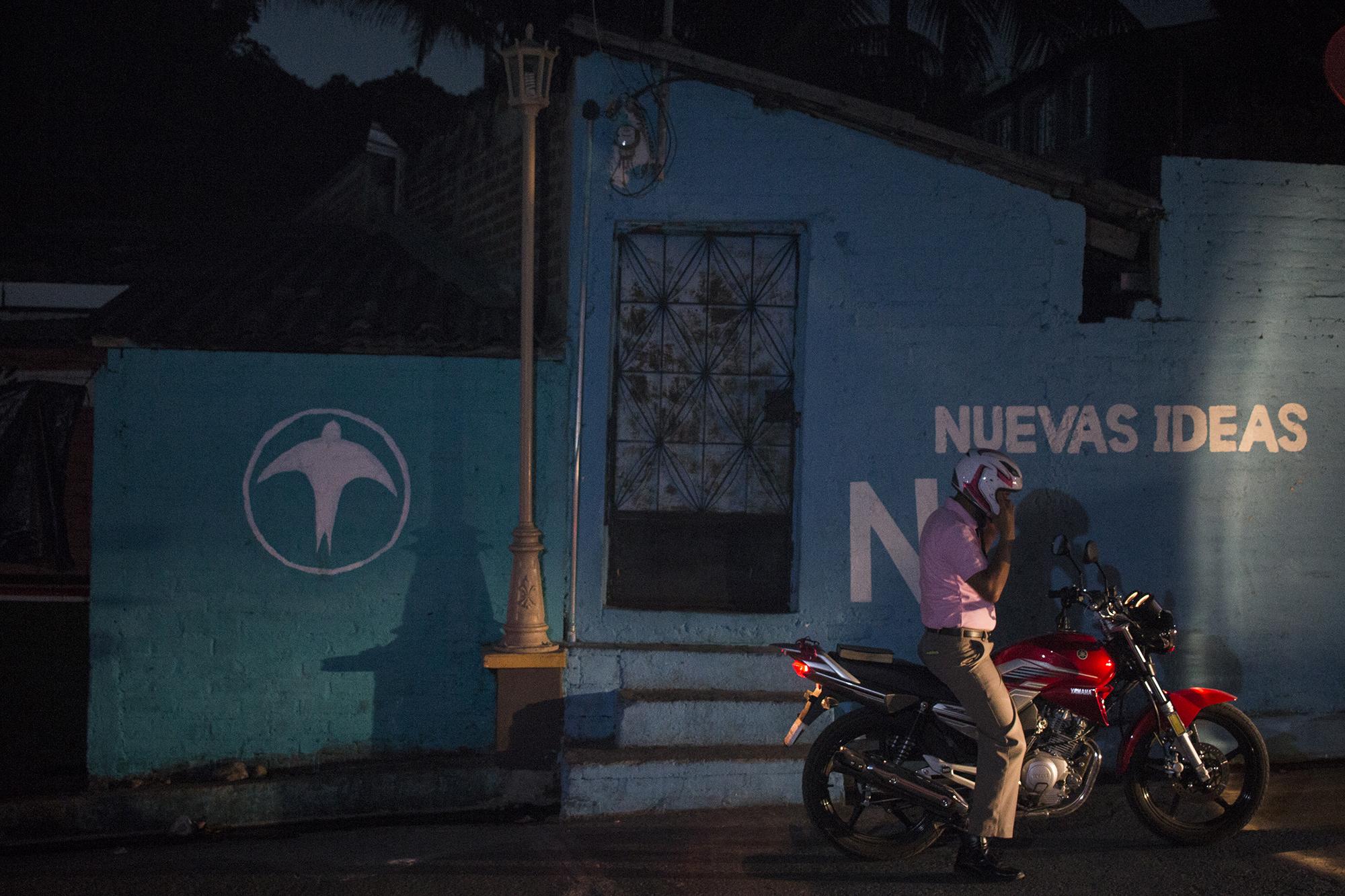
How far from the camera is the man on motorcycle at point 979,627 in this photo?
16.8 ft

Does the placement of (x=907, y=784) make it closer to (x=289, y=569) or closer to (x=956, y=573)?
Answer: (x=956, y=573)

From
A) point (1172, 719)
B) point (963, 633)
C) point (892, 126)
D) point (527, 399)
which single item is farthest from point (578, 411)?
point (1172, 719)

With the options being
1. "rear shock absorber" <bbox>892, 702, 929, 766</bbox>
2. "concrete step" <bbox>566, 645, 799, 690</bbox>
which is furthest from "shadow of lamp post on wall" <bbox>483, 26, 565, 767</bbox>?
"rear shock absorber" <bbox>892, 702, 929, 766</bbox>

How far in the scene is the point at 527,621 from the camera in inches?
265

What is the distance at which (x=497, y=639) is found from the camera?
23.2 ft

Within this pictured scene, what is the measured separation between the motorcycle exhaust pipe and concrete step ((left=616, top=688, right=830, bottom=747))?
4.24 feet

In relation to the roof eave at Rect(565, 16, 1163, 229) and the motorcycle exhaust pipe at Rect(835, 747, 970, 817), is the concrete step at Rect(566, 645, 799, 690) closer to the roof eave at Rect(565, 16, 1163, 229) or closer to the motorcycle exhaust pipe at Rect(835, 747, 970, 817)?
the motorcycle exhaust pipe at Rect(835, 747, 970, 817)

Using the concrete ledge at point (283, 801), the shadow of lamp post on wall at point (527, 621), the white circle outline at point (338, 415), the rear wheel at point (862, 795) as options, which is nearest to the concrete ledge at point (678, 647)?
the shadow of lamp post on wall at point (527, 621)

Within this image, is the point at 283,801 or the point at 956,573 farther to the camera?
the point at 283,801

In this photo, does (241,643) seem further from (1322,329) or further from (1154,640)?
(1322,329)

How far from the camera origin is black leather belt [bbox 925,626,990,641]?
5195 millimetres

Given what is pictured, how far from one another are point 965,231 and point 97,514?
563 centimetres

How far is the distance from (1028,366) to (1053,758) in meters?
2.62

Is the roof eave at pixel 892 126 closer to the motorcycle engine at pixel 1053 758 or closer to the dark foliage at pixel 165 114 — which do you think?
the motorcycle engine at pixel 1053 758
